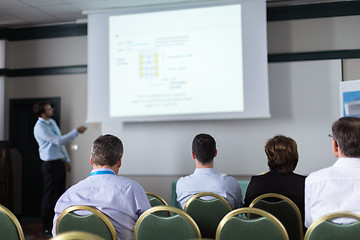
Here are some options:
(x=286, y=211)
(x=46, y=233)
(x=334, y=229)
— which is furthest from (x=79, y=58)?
(x=334, y=229)

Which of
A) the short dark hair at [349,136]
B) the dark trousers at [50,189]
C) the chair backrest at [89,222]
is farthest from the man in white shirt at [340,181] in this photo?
the dark trousers at [50,189]

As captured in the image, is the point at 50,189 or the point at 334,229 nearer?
the point at 334,229

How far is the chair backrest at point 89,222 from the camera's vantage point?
1.88 m

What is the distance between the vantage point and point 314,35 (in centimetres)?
488

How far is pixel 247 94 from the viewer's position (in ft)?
15.5

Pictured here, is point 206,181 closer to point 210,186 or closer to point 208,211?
point 210,186

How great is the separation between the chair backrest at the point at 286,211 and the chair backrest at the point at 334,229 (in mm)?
444

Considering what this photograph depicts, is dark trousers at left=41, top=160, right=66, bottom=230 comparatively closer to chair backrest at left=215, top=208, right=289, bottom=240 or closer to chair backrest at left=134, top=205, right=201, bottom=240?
chair backrest at left=134, top=205, right=201, bottom=240

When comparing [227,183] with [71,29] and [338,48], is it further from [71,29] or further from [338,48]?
[71,29]

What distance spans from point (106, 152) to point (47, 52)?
429cm

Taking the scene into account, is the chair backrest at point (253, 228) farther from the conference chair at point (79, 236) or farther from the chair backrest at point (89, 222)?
the conference chair at point (79, 236)

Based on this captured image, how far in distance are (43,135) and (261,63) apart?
2887 millimetres

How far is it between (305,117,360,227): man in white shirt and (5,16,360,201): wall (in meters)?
3.09

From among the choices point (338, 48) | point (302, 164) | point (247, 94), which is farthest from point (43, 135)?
point (338, 48)
